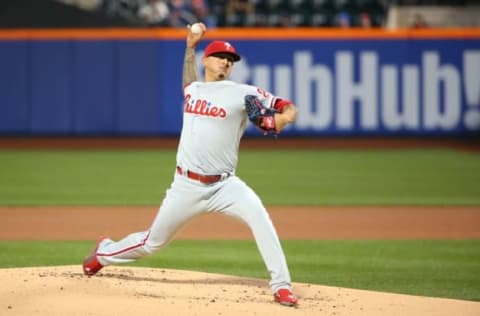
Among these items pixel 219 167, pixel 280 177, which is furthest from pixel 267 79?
pixel 219 167

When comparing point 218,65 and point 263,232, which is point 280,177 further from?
point 263,232

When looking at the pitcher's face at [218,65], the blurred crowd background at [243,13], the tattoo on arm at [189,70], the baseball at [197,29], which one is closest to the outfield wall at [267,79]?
the blurred crowd background at [243,13]

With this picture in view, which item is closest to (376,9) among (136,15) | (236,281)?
(136,15)

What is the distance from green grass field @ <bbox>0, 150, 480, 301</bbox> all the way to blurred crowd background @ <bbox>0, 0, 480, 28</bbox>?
364 cm

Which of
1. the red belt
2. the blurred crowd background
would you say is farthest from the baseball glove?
the blurred crowd background

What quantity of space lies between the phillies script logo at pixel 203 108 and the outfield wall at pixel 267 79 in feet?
44.9

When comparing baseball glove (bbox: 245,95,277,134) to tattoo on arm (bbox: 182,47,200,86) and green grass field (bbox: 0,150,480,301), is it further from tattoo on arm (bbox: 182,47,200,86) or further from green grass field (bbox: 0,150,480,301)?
green grass field (bbox: 0,150,480,301)

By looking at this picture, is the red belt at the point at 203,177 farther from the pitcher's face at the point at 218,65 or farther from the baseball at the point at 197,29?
the baseball at the point at 197,29

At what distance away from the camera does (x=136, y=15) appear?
23.1m

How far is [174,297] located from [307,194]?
729 cm

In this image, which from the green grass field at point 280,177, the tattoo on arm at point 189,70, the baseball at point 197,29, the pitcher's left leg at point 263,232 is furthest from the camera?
the green grass field at point 280,177

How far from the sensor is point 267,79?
70.2ft

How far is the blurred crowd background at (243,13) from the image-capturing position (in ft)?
72.4

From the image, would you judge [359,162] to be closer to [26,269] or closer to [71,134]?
→ [71,134]
